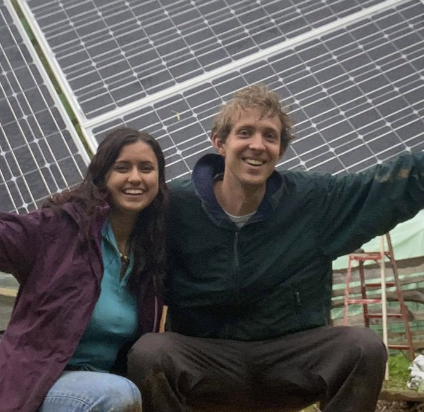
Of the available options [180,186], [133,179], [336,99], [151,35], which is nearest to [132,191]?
[133,179]

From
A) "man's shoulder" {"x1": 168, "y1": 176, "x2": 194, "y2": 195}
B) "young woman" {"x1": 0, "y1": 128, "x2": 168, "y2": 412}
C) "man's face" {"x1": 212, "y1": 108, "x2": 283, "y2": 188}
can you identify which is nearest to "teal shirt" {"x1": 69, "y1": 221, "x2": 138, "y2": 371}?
"young woman" {"x1": 0, "y1": 128, "x2": 168, "y2": 412}

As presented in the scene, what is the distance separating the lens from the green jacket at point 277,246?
2.22m

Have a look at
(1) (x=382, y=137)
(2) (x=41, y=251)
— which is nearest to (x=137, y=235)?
(2) (x=41, y=251)

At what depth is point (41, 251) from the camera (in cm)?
201

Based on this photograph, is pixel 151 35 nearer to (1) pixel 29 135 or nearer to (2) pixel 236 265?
(1) pixel 29 135

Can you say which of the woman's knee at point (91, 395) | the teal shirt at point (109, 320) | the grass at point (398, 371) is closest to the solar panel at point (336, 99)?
the grass at point (398, 371)

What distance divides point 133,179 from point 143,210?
5.6 inches

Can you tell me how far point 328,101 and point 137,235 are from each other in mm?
1938

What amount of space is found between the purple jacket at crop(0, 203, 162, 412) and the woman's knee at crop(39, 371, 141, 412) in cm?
3

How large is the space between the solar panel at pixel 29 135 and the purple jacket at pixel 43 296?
148 cm

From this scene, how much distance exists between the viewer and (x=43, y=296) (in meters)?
1.97

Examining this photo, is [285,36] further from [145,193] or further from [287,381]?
[287,381]

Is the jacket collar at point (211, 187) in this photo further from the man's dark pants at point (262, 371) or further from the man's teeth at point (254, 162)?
the man's dark pants at point (262, 371)

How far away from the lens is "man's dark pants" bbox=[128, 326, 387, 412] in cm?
200
